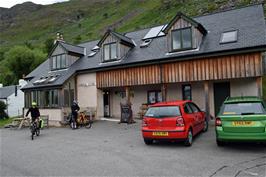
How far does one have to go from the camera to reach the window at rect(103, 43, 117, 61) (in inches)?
743

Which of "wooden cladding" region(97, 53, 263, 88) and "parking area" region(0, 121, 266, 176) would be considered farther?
"wooden cladding" region(97, 53, 263, 88)

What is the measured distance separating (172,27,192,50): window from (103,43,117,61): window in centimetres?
506

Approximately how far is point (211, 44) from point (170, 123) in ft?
25.8

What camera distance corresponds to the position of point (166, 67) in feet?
52.3

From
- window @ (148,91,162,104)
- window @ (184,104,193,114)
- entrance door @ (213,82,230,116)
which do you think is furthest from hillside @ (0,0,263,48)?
window @ (184,104,193,114)

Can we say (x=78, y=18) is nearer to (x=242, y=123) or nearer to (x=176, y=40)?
(x=176, y=40)

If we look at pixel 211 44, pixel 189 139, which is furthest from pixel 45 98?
pixel 189 139

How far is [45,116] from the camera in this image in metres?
19.1

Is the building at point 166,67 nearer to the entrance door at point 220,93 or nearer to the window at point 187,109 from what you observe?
the entrance door at point 220,93

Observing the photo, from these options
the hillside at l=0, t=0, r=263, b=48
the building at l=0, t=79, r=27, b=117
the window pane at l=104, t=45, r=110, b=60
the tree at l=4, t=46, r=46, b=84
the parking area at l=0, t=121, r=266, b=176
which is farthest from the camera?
the hillside at l=0, t=0, r=263, b=48

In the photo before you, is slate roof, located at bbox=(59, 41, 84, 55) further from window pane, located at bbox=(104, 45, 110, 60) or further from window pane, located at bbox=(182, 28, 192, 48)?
window pane, located at bbox=(182, 28, 192, 48)

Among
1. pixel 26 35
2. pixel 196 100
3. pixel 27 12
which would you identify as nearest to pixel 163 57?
pixel 196 100

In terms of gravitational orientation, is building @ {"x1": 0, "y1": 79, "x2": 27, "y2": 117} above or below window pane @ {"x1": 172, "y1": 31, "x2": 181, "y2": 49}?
below

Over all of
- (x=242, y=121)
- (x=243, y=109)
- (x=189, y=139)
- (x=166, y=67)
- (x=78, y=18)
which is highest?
(x=78, y=18)
